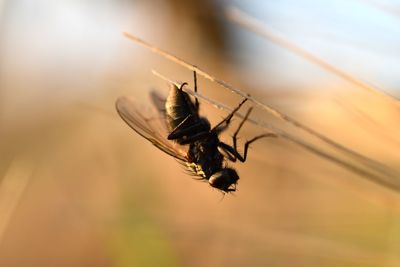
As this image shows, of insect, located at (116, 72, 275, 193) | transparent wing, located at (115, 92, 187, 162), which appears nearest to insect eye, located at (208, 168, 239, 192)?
insect, located at (116, 72, 275, 193)

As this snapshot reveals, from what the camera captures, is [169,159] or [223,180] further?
[169,159]

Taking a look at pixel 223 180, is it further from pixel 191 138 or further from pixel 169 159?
pixel 169 159

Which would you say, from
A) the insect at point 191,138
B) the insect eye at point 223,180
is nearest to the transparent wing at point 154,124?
the insect at point 191,138

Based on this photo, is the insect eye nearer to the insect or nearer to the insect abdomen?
the insect

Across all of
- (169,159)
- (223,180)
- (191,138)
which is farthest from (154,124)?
(169,159)

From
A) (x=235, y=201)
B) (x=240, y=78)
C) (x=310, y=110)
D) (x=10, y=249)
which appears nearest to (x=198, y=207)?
(x=235, y=201)

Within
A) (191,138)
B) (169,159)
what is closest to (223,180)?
(191,138)

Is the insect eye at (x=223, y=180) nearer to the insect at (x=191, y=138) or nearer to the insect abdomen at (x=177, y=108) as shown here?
the insect at (x=191, y=138)
